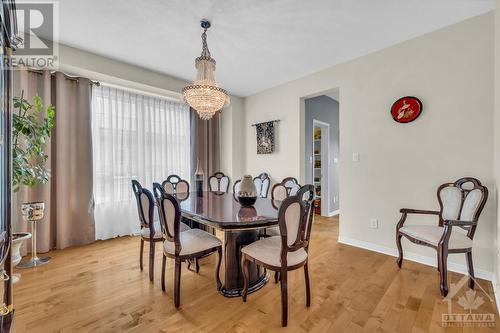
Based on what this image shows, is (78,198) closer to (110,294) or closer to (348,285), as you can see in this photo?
(110,294)

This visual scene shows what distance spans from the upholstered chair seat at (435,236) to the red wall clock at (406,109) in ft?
4.13

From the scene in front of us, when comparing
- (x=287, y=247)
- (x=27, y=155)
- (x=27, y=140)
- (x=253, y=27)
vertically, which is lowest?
(x=287, y=247)

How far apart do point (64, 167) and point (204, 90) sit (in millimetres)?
2274

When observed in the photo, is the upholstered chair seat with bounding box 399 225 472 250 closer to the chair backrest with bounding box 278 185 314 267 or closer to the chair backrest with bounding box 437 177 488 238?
the chair backrest with bounding box 437 177 488 238

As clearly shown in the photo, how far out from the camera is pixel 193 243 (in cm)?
194

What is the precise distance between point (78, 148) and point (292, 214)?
3.21 m

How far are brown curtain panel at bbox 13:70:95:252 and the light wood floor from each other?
0.58m

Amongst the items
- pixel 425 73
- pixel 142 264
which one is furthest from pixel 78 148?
pixel 425 73

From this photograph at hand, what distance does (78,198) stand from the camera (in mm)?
3129

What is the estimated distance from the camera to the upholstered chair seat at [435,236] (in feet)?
6.38

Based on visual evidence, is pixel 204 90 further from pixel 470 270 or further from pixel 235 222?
pixel 470 270

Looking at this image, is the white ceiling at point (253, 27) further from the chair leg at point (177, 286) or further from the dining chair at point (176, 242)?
the chair leg at point (177, 286)

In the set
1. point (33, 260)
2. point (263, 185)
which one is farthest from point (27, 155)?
point (263, 185)

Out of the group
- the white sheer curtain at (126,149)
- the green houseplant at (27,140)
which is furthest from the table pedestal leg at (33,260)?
the white sheer curtain at (126,149)
